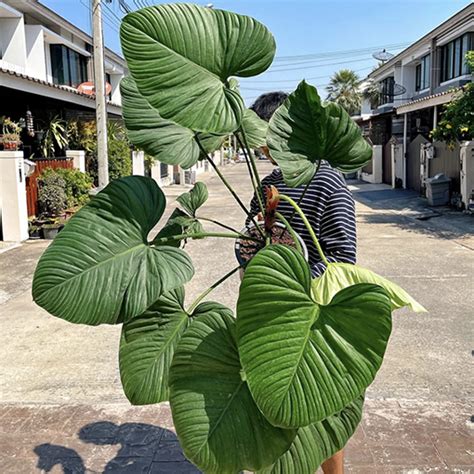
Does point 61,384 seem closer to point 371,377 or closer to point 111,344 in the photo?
point 111,344

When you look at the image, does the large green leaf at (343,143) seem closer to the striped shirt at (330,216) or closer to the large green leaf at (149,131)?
the large green leaf at (149,131)

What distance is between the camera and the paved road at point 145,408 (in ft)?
9.25

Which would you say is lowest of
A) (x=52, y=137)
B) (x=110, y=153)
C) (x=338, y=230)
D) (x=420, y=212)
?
(x=420, y=212)

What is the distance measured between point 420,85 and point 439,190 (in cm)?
1059

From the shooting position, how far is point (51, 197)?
10188 mm

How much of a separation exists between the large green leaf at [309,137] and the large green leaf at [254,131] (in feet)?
0.74

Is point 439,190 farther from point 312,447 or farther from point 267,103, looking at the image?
point 312,447

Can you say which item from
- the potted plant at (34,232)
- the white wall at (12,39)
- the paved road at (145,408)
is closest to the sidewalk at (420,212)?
the paved road at (145,408)

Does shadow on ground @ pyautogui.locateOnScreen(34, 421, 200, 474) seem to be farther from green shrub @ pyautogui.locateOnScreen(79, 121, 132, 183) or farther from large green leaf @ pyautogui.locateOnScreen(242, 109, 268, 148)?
green shrub @ pyautogui.locateOnScreen(79, 121, 132, 183)

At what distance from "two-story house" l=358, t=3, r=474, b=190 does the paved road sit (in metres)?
9.24

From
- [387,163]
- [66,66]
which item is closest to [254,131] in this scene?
[66,66]

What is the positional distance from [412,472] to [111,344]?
8.62 feet

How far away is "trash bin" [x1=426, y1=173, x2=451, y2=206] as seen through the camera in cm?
1384

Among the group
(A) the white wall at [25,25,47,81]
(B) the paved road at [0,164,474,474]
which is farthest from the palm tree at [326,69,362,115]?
(B) the paved road at [0,164,474,474]
